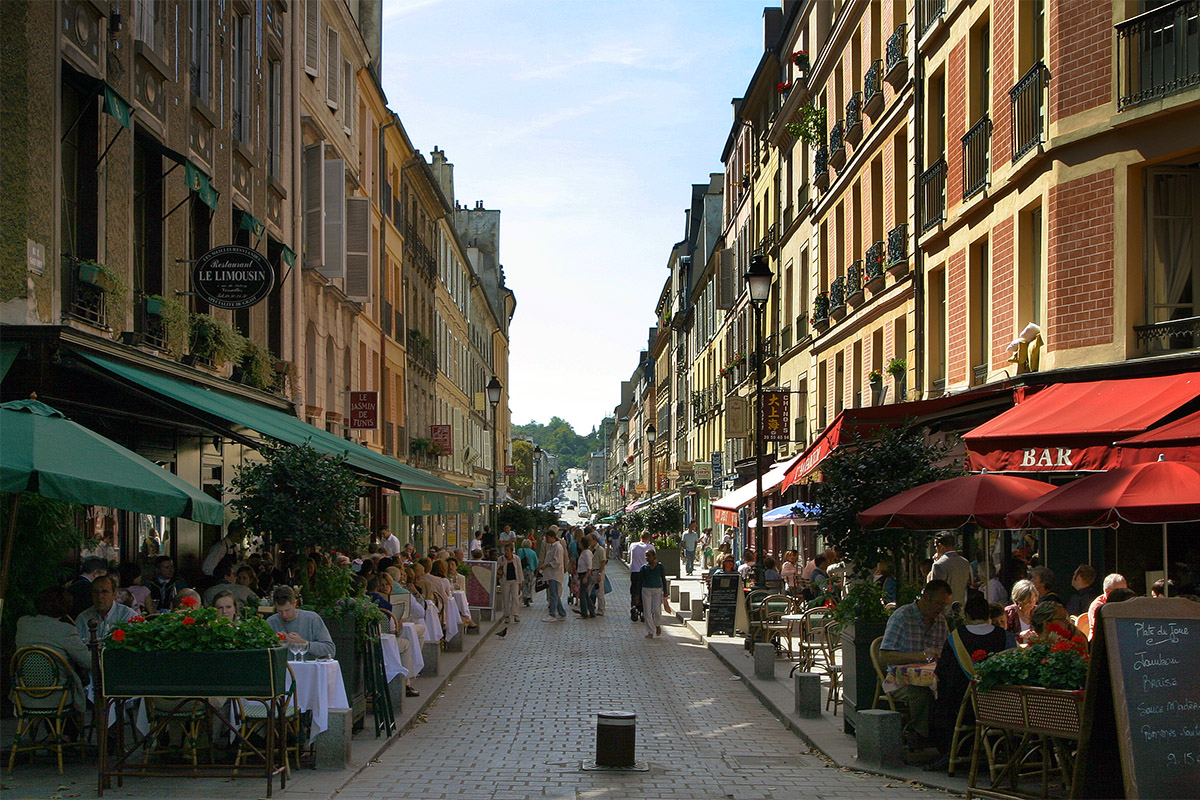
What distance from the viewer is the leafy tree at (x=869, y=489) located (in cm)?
1326

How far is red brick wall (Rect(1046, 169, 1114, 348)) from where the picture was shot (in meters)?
14.8

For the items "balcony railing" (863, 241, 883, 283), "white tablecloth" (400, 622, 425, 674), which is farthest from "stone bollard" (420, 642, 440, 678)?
"balcony railing" (863, 241, 883, 283)

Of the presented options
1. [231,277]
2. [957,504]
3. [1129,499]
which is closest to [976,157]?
[957,504]

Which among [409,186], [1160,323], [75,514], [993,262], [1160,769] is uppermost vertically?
[409,186]

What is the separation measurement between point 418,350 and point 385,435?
7237 mm

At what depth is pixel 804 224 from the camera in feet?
110

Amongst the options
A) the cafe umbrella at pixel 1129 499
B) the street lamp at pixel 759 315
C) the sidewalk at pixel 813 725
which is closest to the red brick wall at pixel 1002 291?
the street lamp at pixel 759 315

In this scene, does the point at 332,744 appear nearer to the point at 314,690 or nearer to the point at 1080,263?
the point at 314,690

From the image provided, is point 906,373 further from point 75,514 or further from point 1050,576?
point 75,514

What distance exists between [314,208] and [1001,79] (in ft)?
43.2

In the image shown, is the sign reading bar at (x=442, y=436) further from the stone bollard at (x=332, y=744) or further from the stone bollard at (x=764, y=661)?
the stone bollard at (x=332, y=744)

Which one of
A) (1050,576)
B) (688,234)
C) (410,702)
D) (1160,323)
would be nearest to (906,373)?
(1160,323)

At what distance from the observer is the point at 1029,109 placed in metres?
16.3

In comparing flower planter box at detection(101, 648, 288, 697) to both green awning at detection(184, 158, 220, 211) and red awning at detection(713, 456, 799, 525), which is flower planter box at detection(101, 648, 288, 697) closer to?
green awning at detection(184, 158, 220, 211)
